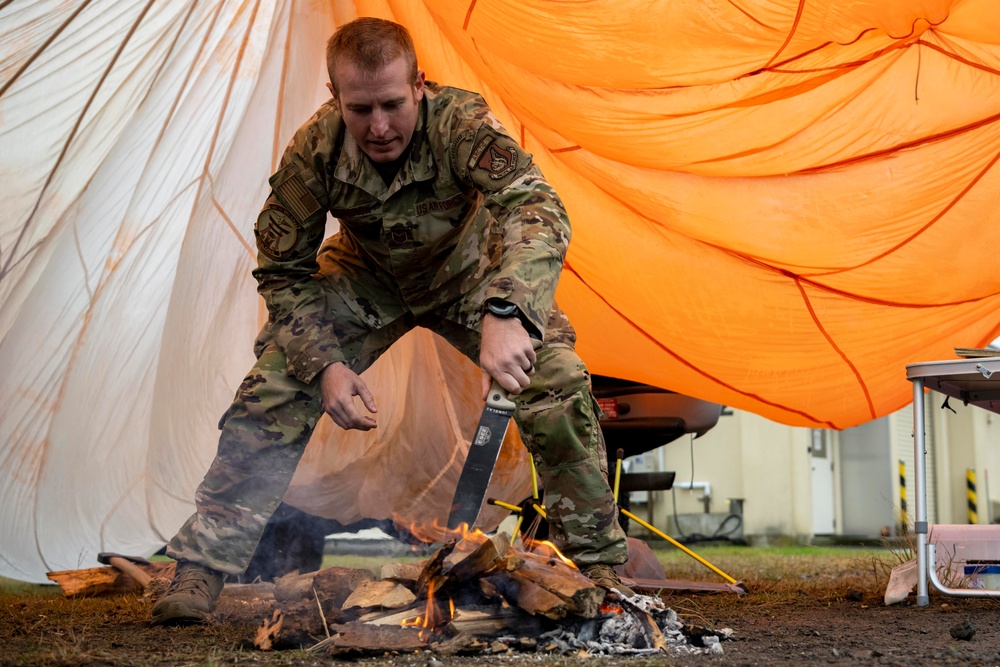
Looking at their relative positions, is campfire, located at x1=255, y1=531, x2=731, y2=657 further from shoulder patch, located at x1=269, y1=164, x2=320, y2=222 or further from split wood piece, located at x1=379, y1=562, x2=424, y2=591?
shoulder patch, located at x1=269, y1=164, x2=320, y2=222

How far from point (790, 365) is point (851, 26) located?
4.88 ft

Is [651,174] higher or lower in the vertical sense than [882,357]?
higher

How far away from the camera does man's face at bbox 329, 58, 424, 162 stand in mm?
2742

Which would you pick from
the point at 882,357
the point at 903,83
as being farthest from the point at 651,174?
the point at 882,357

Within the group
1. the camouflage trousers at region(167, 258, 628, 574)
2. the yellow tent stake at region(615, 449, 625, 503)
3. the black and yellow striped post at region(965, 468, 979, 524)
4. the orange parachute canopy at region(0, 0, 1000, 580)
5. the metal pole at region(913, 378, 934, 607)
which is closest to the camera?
the camouflage trousers at region(167, 258, 628, 574)

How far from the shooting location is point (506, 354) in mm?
2330

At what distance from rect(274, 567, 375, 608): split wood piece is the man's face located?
3.93 ft

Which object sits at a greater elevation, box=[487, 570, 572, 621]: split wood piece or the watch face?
the watch face

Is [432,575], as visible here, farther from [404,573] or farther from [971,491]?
[971,491]

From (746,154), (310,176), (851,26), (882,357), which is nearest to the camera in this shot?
(310,176)

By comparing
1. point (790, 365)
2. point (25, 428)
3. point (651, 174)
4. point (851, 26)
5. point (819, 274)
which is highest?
point (851, 26)

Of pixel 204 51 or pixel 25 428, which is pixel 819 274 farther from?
pixel 25 428

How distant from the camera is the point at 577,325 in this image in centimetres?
441

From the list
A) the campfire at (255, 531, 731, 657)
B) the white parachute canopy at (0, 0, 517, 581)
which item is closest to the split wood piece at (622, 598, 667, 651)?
the campfire at (255, 531, 731, 657)
